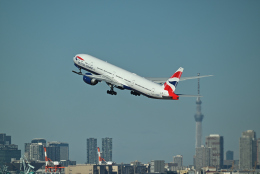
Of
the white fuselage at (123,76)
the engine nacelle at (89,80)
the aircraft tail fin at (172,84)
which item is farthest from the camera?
the engine nacelle at (89,80)

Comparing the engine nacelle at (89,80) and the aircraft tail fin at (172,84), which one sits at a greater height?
the engine nacelle at (89,80)

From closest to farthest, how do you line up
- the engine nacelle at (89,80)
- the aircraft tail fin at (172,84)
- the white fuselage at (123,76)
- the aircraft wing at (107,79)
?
1. the aircraft tail fin at (172,84)
2. the white fuselage at (123,76)
3. the aircraft wing at (107,79)
4. the engine nacelle at (89,80)

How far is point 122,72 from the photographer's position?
159 metres

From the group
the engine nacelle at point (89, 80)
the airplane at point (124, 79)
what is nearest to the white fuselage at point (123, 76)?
the airplane at point (124, 79)

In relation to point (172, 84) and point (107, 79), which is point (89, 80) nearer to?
point (107, 79)

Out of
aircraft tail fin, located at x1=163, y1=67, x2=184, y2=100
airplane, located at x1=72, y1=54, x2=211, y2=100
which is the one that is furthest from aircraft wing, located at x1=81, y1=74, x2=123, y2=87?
aircraft tail fin, located at x1=163, y1=67, x2=184, y2=100

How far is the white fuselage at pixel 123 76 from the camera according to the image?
150m

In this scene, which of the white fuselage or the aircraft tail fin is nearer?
the aircraft tail fin

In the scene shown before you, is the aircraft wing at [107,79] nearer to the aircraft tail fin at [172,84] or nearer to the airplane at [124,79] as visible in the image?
the airplane at [124,79]

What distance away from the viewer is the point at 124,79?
157500 millimetres

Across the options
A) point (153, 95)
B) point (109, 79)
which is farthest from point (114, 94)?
point (153, 95)

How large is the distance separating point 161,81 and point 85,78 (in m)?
21.7

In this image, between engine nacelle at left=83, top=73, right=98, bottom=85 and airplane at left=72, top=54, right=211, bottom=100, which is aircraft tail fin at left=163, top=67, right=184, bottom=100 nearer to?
airplane at left=72, top=54, right=211, bottom=100

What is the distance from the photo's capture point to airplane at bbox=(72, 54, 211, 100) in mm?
149250
